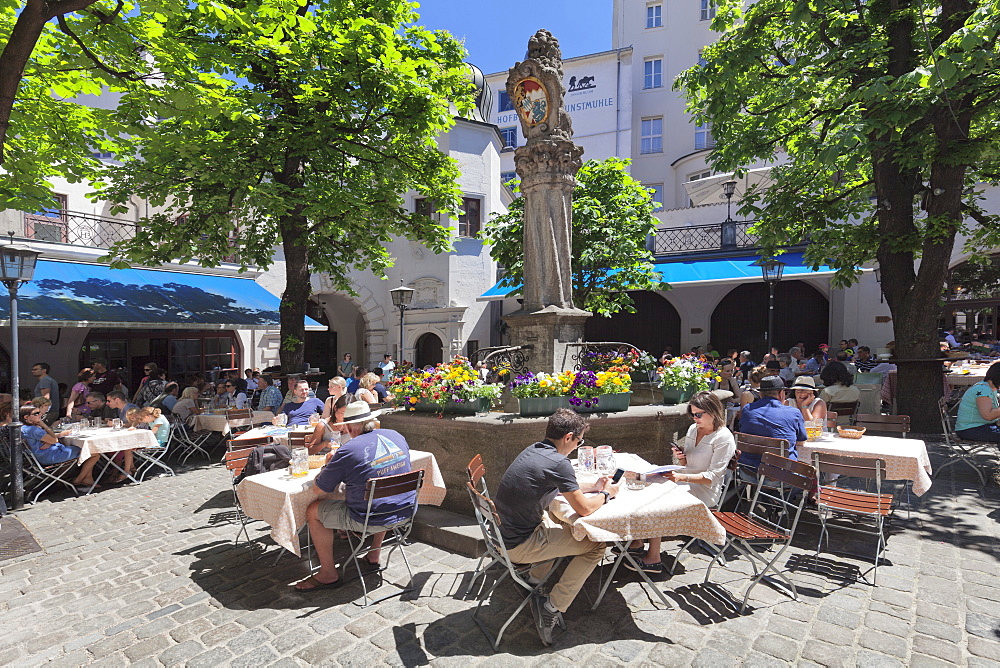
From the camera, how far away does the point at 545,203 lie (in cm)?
662

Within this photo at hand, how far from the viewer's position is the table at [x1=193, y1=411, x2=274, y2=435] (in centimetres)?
894

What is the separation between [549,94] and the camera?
21.6ft

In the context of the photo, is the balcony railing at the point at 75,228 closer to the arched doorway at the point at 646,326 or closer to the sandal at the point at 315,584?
the sandal at the point at 315,584

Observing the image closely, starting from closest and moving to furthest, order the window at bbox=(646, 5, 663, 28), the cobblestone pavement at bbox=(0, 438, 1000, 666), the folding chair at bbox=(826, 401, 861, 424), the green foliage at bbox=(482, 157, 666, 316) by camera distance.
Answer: the cobblestone pavement at bbox=(0, 438, 1000, 666)
the folding chair at bbox=(826, 401, 861, 424)
the green foliage at bbox=(482, 157, 666, 316)
the window at bbox=(646, 5, 663, 28)

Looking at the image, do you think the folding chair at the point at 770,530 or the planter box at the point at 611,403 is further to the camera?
the planter box at the point at 611,403

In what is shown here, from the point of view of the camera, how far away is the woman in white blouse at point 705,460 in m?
4.05

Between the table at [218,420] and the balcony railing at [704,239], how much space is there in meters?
12.8

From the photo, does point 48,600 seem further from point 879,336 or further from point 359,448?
point 879,336

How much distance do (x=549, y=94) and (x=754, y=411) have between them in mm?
4339

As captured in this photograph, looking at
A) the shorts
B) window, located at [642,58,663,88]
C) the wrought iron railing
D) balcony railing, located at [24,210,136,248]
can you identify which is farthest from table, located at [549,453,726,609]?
window, located at [642,58,663,88]

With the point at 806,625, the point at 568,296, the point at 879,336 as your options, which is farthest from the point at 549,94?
the point at 879,336

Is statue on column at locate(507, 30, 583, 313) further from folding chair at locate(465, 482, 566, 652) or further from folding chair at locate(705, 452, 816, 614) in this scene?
folding chair at locate(465, 482, 566, 652)

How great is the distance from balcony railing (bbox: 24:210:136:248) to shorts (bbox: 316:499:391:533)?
37.9 feet

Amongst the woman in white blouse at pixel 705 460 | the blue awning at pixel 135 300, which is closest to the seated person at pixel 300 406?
the woman in white blouse at pixel 705 460
